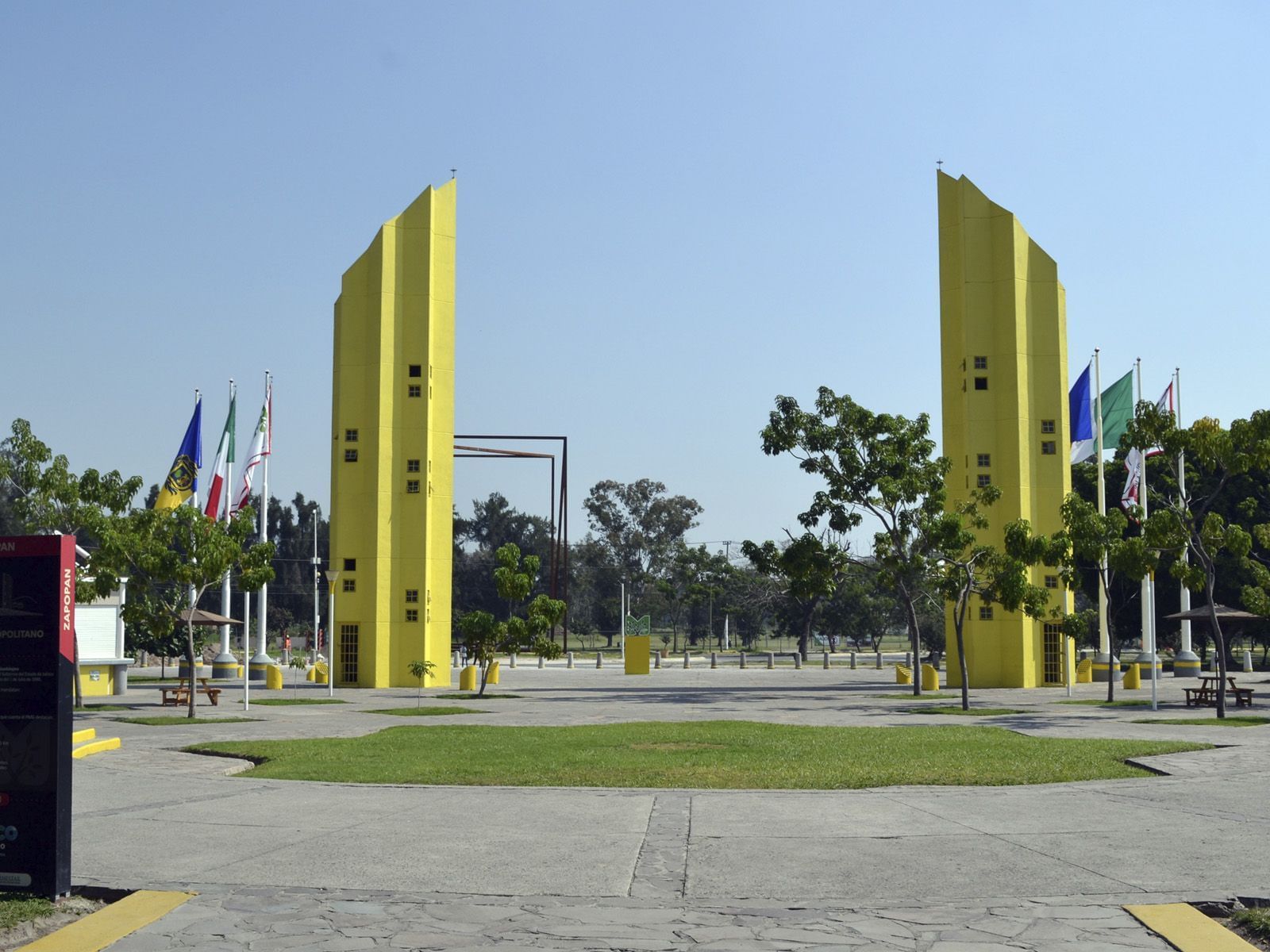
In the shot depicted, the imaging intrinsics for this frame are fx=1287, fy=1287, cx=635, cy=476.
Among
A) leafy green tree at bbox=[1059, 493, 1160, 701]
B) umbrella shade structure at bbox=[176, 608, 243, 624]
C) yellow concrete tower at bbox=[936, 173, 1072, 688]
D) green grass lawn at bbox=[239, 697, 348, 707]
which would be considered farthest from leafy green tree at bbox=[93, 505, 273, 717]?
yellow concrete tower at bbox=[936, 173, 1072, 688]

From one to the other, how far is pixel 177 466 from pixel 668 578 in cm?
7495

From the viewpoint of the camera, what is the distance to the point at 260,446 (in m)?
41.6

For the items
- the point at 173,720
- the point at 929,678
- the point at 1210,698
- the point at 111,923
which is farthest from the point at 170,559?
the point at 1210,698

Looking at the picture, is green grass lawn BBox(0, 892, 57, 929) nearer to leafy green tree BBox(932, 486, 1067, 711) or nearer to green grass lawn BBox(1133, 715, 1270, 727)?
green grass lawn BBox(1133, 715, 1270, 727)

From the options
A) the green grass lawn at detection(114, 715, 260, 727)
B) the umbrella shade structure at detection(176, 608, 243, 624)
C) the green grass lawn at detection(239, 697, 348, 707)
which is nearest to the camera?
the green grass lawn at detection(114, 715, 260, 727)

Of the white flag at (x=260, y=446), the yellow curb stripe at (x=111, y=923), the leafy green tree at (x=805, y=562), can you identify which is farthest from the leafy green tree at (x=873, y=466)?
the yellow curb stripe at (x=111, y=923)

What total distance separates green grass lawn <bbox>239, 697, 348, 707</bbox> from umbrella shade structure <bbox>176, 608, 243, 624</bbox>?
253cm

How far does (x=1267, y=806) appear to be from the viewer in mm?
12930

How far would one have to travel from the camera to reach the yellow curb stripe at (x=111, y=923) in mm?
7461

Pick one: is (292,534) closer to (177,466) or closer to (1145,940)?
(177,466)

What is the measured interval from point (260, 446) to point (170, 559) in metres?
13.4

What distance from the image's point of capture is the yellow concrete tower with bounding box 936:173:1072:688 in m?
45.6

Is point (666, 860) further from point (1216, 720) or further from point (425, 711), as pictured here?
point (425, 711)

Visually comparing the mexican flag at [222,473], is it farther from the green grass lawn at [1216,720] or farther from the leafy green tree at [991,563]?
the green grass lawn at [1216,720]
